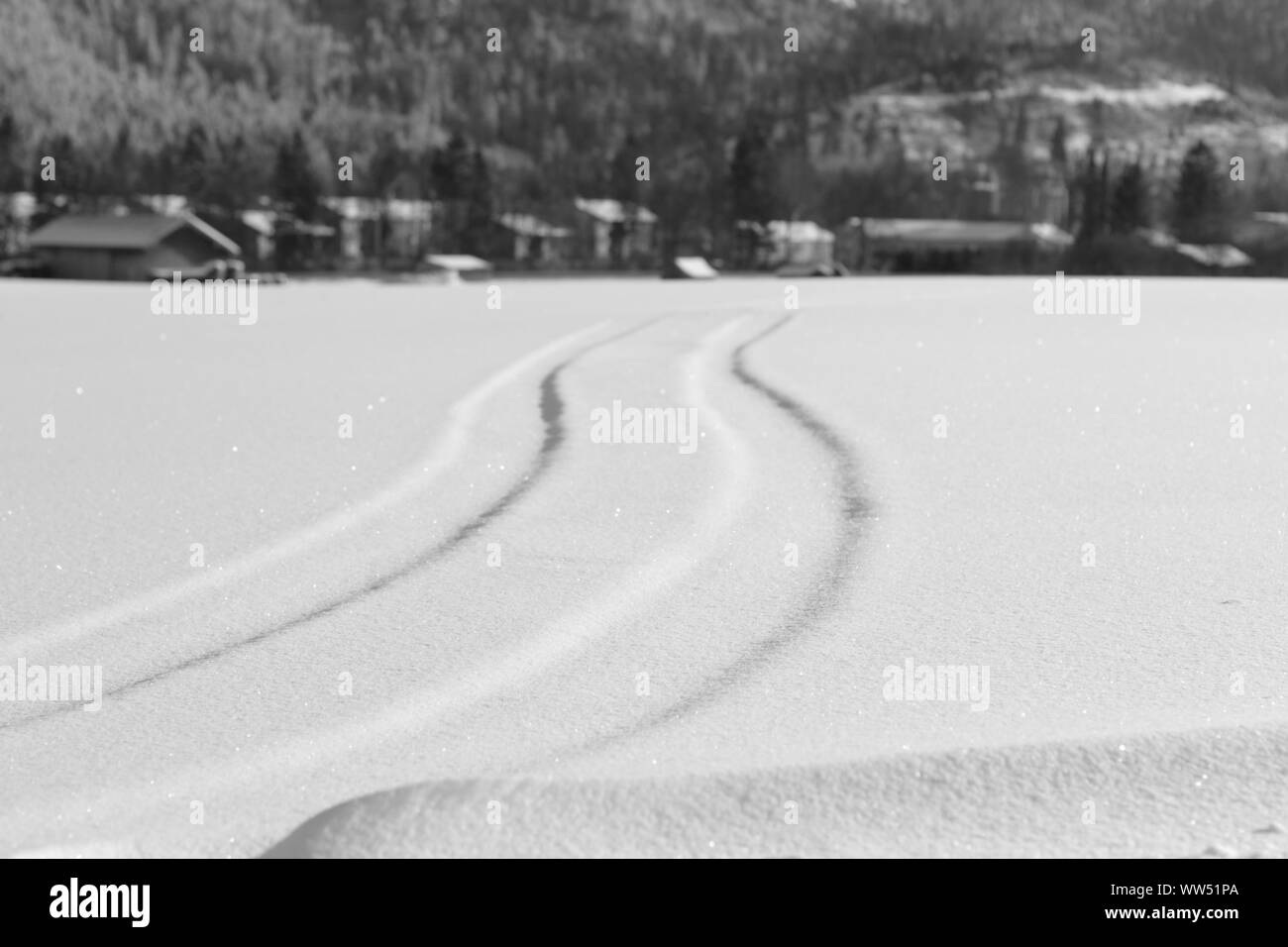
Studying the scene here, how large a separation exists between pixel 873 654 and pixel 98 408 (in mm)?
10346

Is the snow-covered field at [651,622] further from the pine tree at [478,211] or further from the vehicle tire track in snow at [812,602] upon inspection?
the pine tree at [478,211]

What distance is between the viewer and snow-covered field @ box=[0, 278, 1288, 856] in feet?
14.3

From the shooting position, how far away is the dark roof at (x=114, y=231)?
79438 mm

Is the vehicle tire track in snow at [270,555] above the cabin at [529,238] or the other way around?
above

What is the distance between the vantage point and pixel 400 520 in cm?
882

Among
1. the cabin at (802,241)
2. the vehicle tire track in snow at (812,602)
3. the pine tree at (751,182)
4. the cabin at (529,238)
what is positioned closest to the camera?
the vehicle tire track in snow at (812,602)

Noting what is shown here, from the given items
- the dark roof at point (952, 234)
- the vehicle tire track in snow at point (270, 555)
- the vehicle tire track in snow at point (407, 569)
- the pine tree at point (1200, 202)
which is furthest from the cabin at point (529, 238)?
the vehicle tire track in snow at point (270, 555)

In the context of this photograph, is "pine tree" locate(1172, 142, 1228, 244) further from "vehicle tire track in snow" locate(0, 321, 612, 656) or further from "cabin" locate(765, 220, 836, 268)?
"vehicle tire track in snow" locate(0, 321, 612, 656)

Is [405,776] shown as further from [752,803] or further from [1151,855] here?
[1151,855]

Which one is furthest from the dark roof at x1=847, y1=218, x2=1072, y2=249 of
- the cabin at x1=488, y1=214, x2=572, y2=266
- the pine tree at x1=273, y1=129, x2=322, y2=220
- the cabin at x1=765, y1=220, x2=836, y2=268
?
the pine tree at x1=273, y1=129, x2=322, y2=220

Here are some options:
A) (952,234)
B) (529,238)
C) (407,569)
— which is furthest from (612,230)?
(407,569)

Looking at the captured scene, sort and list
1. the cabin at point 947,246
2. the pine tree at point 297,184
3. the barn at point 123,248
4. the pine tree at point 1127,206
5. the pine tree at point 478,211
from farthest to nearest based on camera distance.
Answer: the pine tree at point 1127,206, the pine tree at point 478,211, the pine tree at point 297,184, the cabin at point 947,246, the barn at point 123,248
